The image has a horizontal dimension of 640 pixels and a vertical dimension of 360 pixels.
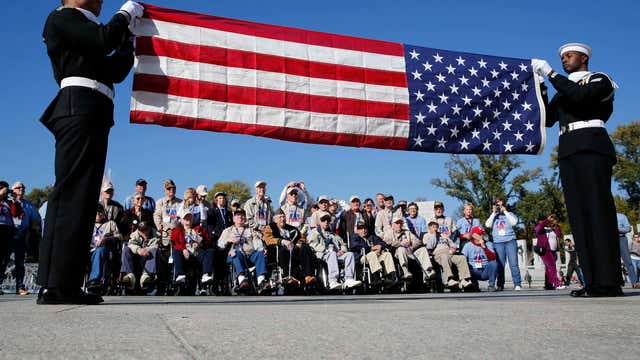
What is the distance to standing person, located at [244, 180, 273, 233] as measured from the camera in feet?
32.4

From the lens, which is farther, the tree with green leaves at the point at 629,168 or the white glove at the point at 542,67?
the tree with green leaves at the point at 629,168

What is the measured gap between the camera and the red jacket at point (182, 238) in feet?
29.8

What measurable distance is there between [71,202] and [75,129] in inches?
18.8

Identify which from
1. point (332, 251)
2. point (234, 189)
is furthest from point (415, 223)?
point (234, 189)

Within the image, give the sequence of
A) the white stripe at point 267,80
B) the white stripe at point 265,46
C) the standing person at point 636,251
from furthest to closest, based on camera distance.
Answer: the standing person at point 636,251, the white stripe at point 265,46, the white stripe at point 267,80

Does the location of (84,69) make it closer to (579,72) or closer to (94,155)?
(94,155)

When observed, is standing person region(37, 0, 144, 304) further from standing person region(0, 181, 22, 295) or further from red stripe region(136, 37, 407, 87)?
standing person region(0, 181, 22, 295)

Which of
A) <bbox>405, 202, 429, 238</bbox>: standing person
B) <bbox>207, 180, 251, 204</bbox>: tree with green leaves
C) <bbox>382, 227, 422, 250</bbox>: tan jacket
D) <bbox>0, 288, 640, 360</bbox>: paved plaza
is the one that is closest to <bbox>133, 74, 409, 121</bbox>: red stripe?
<bbox>0, 288, 640, 360</bbox>: paved plaza

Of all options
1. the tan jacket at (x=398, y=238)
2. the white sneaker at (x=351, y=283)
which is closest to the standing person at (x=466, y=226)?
the tan jacket at (x=398, y=238)

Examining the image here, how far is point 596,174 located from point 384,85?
7.96 ft

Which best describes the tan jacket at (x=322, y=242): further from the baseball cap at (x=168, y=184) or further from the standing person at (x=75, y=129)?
the standing person at (x=75, y=129)

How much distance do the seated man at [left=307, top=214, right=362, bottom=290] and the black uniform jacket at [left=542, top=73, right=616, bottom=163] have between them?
5.35 metres

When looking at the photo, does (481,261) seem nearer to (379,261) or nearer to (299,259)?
(379,261)

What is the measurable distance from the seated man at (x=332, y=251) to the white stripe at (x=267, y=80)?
13.8 feet
